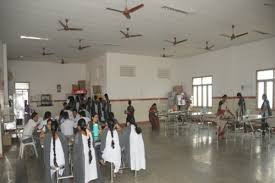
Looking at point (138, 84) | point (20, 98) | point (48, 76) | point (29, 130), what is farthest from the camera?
point (48, 76)

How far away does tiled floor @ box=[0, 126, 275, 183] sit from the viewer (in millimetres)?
4270

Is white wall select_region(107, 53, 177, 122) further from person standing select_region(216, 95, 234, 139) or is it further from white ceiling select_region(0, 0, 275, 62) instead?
person standing select_region(216, 95, 234, 139)

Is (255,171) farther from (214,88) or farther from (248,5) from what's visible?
(214,88)

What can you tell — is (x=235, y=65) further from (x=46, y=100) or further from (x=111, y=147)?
(x=46, y=100)

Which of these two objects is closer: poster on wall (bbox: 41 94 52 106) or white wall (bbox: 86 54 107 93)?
white wall (bbox: 86 54 107 93)

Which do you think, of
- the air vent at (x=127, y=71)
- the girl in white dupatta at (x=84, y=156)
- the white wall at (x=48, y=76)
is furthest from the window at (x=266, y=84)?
the white wall at (x=48, y=76)

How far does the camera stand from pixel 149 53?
11.8 metres

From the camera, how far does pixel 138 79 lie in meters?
12.2

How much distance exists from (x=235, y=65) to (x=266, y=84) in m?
1.67

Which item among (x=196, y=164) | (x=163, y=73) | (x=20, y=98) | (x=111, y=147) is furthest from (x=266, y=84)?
(x=20, y=98)

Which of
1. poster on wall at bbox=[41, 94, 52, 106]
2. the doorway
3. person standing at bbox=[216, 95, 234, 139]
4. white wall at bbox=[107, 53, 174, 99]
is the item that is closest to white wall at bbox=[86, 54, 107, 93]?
white wall at bbox=[107, 53, 174, 99]

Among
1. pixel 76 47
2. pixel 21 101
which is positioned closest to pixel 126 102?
pixel 76 47

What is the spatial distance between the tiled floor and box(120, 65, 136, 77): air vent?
506 centimetres

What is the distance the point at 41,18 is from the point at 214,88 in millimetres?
8480
